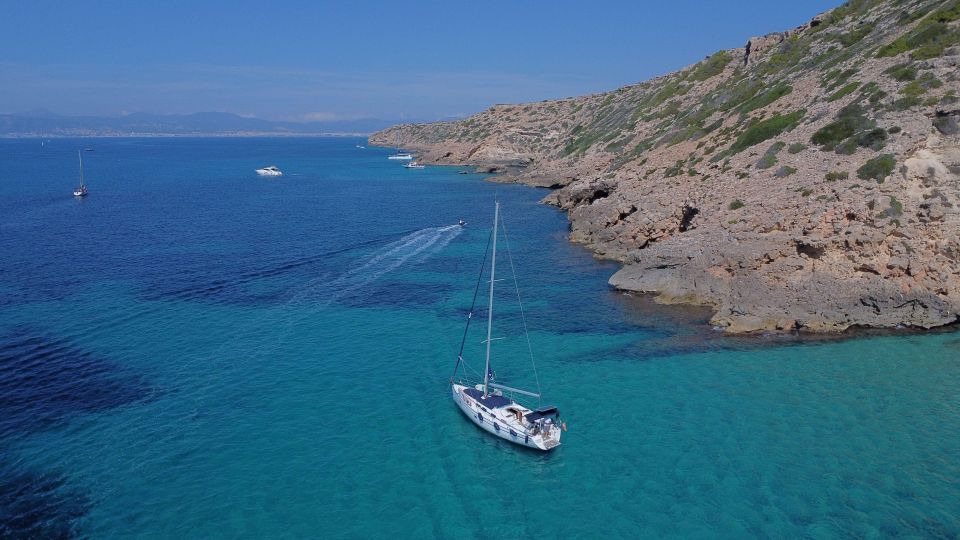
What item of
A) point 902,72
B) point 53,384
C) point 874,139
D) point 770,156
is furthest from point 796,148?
point 53,384

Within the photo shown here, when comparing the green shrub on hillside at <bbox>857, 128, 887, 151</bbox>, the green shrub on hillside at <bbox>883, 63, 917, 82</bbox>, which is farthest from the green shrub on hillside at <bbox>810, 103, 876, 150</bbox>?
the green shrub on hillside at <bbox>883, 63, 917, 82</bbox>

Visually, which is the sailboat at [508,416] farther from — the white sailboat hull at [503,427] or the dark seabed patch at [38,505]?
the dark seabed patch at [38,505]

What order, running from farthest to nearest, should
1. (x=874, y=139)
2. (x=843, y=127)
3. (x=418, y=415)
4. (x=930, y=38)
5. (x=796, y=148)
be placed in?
(x=930, y=38), (x=796, y=148), (x=843, y=127), (x=874, y=139), (x=418, y=415)

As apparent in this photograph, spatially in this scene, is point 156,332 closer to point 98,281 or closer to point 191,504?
point 98,281

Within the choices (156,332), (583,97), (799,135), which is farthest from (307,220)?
(583,97)

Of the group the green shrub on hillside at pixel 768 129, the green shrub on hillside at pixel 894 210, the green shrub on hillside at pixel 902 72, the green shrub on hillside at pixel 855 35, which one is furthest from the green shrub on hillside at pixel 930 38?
the green shrub on hillside at pixel 894 210

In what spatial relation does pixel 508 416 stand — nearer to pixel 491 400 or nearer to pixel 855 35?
pixel 491 400

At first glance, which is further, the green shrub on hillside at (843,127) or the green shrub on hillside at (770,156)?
the green shrub on hillside at (770,156)
